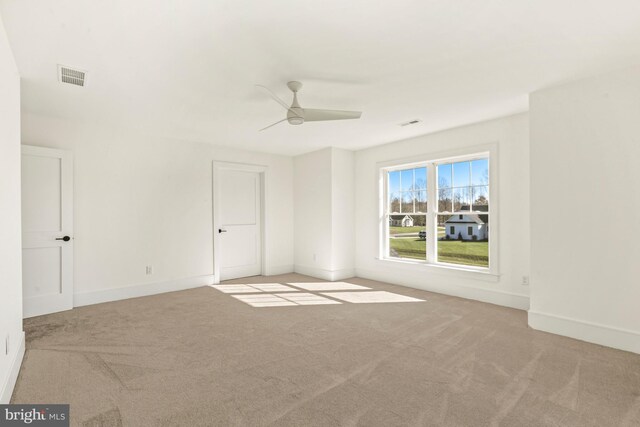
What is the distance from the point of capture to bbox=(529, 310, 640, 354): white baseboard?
114 inches

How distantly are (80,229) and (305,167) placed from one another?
385cm

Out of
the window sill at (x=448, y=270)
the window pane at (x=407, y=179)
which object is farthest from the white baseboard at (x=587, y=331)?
the window pane at (x=407, y=179)

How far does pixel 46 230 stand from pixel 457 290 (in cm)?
555

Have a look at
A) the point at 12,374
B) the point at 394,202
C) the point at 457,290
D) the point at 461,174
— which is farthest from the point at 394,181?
the point at 12,374

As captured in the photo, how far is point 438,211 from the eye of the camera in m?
5.22

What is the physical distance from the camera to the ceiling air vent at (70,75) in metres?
2.85

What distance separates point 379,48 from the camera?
2.54 metres

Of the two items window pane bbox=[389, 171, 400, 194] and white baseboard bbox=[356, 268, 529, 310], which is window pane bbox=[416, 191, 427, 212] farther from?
white baseboard bbox=[356, 268, 529, 310]

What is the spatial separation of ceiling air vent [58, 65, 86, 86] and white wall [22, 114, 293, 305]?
1.56m

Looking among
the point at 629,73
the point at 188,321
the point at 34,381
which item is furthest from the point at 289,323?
the point at 629,73

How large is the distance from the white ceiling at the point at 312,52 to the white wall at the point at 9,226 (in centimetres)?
32

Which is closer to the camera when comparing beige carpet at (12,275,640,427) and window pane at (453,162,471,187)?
beige carpet at (12,275,640,427)

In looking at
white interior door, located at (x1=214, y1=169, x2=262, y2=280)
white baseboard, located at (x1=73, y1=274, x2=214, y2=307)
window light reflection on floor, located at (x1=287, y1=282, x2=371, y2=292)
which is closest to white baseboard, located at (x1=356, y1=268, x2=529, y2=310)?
window light reflection on floor, located at (x1=287, y1=282, x2=371, y2=292)

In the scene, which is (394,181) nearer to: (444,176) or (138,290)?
(444,176)
